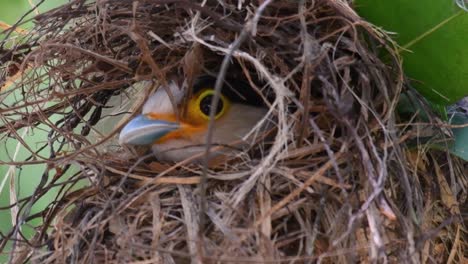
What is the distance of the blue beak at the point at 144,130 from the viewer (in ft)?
5.65

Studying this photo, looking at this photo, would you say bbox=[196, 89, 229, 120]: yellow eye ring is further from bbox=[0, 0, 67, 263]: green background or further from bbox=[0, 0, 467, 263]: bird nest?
bbox=[0, 0, 67, 263]: green background

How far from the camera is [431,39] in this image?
5.07 ft

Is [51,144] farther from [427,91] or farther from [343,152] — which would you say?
[427,91]

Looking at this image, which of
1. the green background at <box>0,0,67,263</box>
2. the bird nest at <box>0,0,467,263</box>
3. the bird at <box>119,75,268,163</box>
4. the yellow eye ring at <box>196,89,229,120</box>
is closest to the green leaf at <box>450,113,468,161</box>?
the bird nest at <box>0,0,467,263</box>

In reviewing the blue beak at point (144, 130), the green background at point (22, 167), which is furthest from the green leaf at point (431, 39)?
the green background at point (22, 167)

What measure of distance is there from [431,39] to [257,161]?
40 cm

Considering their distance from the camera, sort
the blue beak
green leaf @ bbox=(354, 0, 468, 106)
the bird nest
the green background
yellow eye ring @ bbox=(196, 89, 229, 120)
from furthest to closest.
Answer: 1. the green background
2. yellow eye ring @ bbox=(196, 89, 229, 120)
3. the blue beak
4. green leaf @ bbox=(354, 0, 468, 106)
5. the bird nest

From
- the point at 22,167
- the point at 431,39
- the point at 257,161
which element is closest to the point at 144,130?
the point at 257,161

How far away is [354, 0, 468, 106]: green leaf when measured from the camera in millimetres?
1513

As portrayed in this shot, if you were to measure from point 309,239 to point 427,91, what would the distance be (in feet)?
1.34

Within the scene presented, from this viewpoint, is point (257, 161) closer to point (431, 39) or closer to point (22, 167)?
point (431, 39)

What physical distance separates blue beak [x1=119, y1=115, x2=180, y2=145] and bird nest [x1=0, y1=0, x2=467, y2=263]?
4 cm

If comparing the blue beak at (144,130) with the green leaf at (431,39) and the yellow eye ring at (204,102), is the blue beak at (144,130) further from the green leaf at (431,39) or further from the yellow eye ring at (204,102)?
the green leaf at (431,39)

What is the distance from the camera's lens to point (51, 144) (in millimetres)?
1798
